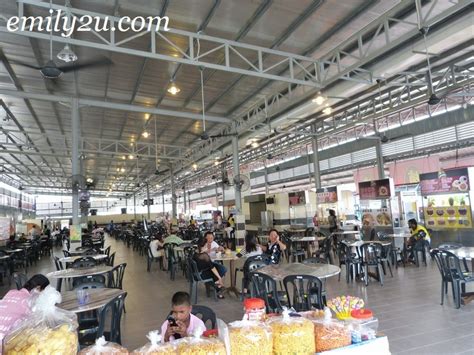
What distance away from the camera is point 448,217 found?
9.42 meters

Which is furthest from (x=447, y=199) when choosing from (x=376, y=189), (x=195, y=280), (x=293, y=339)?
(x=293, y=339)

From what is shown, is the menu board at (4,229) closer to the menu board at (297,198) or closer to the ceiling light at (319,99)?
the menu board at (297,198)

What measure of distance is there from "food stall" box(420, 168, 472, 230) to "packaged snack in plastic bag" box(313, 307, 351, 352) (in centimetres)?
920

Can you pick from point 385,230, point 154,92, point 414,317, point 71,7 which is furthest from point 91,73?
point 385,230

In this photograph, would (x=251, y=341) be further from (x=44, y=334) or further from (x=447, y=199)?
(x=447, y=199)

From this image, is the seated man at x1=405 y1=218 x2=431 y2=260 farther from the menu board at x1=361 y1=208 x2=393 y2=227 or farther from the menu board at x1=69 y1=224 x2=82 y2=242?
the menu board at x1=69 y1=224 x2=82 y2=242

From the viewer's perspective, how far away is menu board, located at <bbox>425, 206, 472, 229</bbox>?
8945 mm

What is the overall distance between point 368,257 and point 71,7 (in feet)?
22.9

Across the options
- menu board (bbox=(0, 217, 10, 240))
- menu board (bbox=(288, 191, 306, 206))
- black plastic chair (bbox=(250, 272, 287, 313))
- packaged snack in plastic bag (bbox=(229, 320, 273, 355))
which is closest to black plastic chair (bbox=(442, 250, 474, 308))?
black plastic chair (bbox=(250, 272, 287, 313))

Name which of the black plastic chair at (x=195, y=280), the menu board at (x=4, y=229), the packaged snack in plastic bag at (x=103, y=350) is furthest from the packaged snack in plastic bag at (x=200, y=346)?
the menu board at (x=4, y=229)

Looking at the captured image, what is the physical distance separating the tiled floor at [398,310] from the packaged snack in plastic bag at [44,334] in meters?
2.79

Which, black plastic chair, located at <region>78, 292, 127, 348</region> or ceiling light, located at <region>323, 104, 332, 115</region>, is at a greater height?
ceiling light, located at <region>323, 104, 332, 115</region>

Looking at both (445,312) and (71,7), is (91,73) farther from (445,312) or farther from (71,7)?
(445,312)

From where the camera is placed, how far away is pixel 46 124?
12.9m
